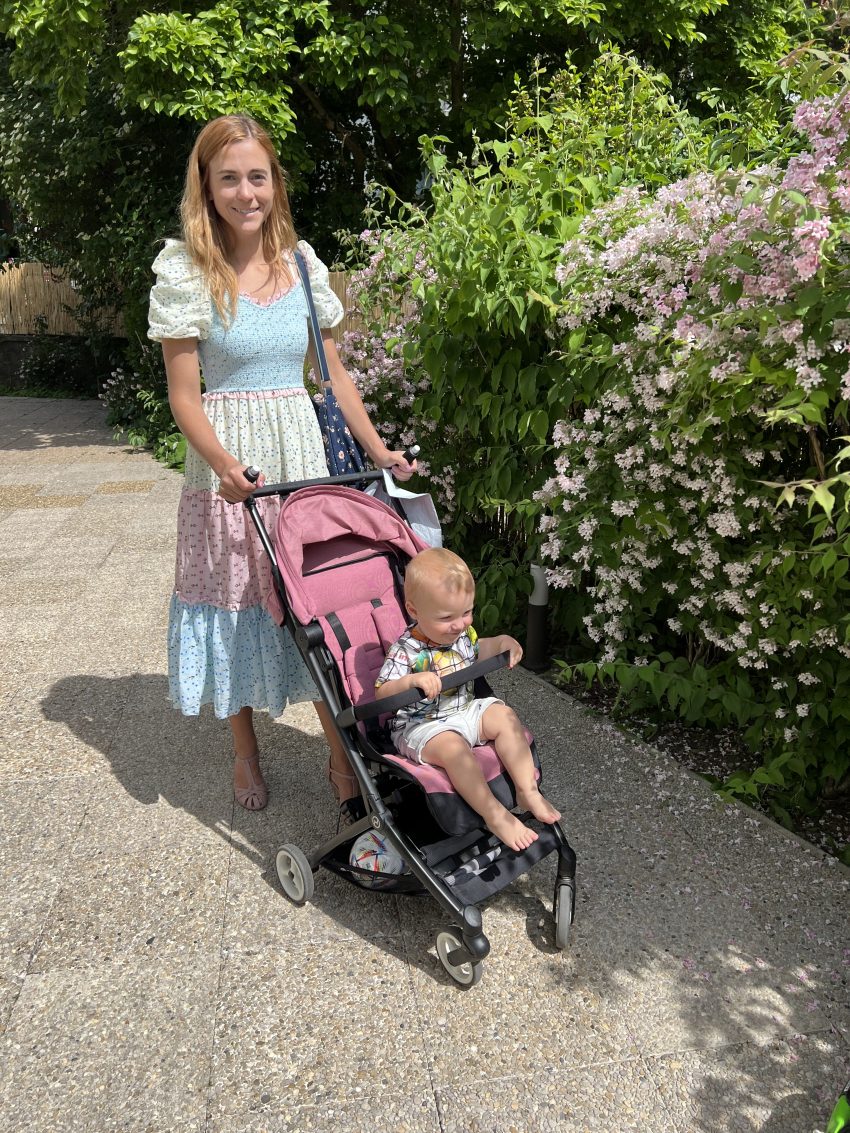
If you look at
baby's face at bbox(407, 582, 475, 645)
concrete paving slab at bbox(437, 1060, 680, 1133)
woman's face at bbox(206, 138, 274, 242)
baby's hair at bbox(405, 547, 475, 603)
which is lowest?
concrete paving slab at bbox(437, 1060, 680, 1133)

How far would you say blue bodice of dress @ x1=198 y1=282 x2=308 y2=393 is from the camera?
2867 millimetres

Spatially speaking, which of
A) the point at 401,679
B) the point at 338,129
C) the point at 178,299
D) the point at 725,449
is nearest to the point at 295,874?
the point at 401,679

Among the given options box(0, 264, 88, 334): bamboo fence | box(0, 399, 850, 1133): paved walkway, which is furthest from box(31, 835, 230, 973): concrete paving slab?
box(0, 264, 88, 334): bamboo fence

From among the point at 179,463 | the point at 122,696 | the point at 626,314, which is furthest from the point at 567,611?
the point at 179,463

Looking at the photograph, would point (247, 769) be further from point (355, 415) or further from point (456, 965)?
point (355, 415)

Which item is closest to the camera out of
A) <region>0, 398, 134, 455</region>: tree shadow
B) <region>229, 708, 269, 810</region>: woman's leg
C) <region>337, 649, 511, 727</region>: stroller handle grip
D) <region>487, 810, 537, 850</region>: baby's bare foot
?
<region>337, 649, 511, 727</region>: stroller handle grip

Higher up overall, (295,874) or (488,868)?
(488,868)

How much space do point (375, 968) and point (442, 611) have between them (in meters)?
1.00

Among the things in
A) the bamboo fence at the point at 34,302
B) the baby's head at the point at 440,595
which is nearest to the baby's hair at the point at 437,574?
the baby's head at the point at 440,595

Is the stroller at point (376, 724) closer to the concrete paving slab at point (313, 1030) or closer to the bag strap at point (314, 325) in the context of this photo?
the concrete paving slab at point (313, 1030)

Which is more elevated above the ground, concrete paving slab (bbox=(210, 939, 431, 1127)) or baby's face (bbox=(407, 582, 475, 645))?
baby's face (bbox=(407, 582, 475, 645))

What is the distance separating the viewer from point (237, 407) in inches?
117

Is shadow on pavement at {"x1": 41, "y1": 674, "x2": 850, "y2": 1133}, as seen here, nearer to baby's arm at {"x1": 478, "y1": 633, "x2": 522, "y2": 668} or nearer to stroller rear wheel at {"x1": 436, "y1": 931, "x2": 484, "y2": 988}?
stroller rear wheel at {"x1": 436, "y1": 931, "x2": 484, "y2": 988}

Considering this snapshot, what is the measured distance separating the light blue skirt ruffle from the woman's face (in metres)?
1.26
